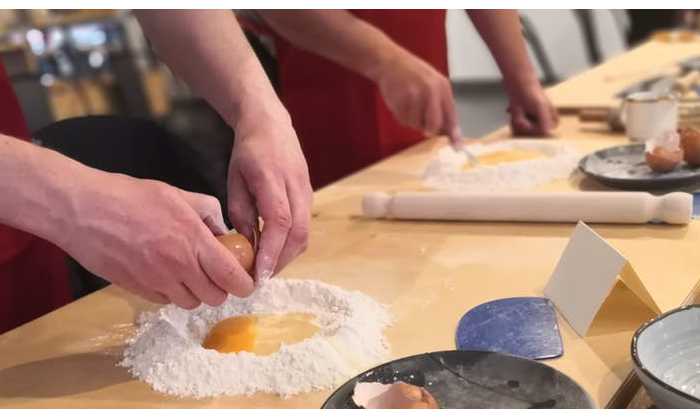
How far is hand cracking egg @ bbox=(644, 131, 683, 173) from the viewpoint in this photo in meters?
1.36

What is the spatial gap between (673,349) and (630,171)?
2.30 feet

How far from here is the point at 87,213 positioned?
82cm

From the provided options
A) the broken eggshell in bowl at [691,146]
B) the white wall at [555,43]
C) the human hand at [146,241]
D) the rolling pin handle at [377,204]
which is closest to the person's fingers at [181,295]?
the human hand at [146,241]

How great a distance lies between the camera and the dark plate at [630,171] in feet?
4.39

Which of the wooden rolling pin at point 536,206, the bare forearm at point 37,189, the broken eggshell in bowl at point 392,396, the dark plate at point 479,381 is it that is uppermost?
the bare forearm at point 37,189

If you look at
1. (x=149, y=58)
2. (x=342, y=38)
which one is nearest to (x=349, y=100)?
(x=342, y=38)

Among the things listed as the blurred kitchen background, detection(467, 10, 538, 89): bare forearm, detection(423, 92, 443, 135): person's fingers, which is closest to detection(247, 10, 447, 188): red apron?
detection(467, 10, 538, 89): bare forearm

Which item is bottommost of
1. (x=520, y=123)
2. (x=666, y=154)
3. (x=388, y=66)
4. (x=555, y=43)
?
(x=555, y=43)

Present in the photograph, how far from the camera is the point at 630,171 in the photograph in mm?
1435

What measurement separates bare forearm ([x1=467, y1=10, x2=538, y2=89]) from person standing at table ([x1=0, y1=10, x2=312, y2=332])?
91cm

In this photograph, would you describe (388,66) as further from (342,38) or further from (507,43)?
(507,43)

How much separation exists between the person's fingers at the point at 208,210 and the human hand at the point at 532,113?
1126 mm

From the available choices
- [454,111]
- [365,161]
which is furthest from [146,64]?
[454,111]

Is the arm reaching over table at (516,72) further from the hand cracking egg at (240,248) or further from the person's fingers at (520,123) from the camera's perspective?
the hand cracking egg at (240,248)
